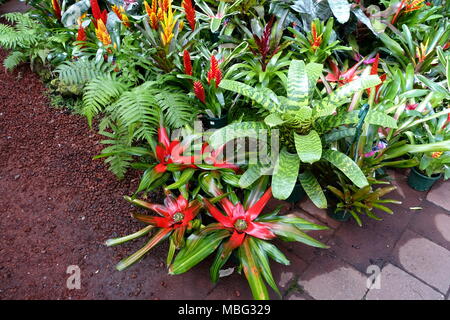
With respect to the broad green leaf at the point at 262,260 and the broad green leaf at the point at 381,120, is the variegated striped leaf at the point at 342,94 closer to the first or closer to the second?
the broad green leaf at the point at 381,120

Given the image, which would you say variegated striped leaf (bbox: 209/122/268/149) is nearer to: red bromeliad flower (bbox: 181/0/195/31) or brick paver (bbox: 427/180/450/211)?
red bromeliad flower (bbox: 181/0/195/31)

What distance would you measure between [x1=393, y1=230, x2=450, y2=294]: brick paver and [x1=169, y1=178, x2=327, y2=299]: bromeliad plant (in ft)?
1.67

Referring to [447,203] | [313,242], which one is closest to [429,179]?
[447,203]

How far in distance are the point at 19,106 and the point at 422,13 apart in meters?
2.96

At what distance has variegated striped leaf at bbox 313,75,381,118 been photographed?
141 cm

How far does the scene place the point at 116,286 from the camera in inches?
57.0

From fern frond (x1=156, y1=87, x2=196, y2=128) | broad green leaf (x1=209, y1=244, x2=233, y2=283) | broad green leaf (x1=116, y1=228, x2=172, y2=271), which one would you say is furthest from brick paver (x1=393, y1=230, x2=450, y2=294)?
fern frond (x1=156, y1=87, x2=196, y2=128)

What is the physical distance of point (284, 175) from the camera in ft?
4.66

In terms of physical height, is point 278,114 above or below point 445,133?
above

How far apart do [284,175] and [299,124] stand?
0.83 feet

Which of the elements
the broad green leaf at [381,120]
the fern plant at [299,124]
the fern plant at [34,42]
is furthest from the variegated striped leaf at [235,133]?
the fern plant at [34,42]

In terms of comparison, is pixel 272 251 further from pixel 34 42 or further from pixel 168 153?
pixel 34 42

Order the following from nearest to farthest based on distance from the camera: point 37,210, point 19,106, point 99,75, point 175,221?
point 175,221 → point 37,210 → point 99,75 → point 19,106

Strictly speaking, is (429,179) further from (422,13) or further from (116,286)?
(116,286)
